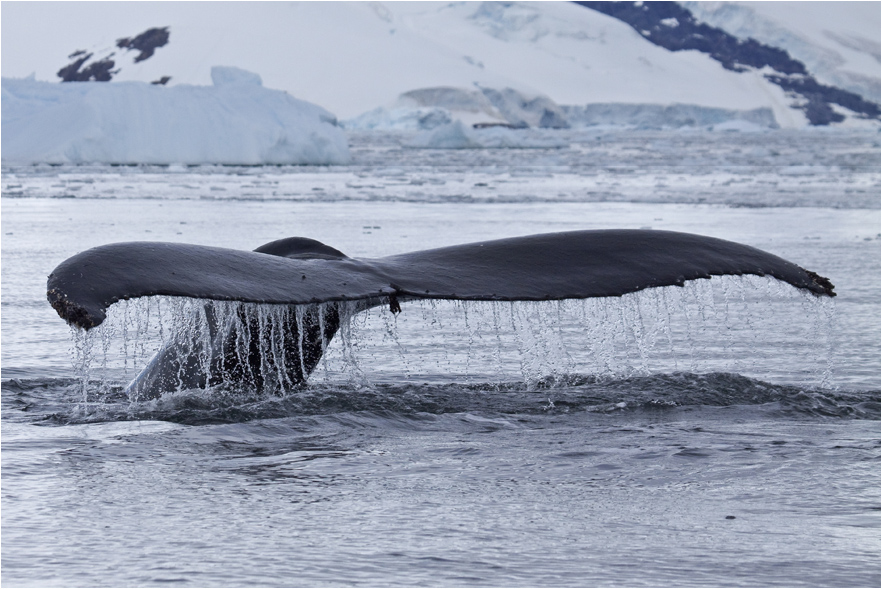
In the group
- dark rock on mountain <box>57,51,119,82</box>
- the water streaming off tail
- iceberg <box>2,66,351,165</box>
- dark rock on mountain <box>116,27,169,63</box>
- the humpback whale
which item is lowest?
the water streaming off tail

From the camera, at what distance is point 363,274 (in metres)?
3.62

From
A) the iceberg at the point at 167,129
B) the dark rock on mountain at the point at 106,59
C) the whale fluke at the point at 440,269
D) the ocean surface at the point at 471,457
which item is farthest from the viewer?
the dark rock on mountain at the point at 106,59

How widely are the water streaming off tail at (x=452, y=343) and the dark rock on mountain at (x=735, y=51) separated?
116m

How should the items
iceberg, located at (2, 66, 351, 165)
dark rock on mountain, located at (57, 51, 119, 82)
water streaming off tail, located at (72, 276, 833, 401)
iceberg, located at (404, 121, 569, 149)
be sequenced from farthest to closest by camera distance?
dark rock on mountain, located at (57, 51, 119, 82) < iceberg, located at (404, 121, 569, 149) < iceberg, located at (2, 66, 351, 165) < water streaming off tail, located at (72, 276, 833, 401)

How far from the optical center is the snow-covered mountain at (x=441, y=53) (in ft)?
303

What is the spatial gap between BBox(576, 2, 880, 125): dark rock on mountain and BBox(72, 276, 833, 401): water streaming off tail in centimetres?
11642

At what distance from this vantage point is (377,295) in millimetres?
3471

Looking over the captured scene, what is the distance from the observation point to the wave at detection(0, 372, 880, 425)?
14.7 ft

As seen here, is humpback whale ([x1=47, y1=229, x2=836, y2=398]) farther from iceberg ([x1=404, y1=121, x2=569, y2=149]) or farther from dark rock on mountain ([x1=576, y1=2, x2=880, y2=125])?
dark rock on mountain ([x1=576, y1=2, x2=880, y2=125])

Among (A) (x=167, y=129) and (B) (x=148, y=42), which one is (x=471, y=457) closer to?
(A) (x=167, y=129)

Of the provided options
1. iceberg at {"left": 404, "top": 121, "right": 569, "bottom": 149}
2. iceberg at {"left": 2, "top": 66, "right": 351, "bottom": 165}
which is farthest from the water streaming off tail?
iceberg at {"left": 404, "top": 121, "right": 569, "bottom": 149}

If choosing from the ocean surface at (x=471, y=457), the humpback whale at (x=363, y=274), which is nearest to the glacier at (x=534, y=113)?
the ocean surface at (x=471, y=457)

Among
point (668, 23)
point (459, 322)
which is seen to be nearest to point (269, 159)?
point (459, 322)

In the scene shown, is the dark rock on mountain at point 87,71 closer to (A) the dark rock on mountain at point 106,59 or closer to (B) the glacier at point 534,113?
(A) the dark rock on mountain at point 106,59
